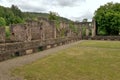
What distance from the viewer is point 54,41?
20125 millimetres

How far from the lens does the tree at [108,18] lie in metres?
42.1

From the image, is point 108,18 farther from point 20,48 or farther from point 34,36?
point 20,48

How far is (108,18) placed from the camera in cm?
4281

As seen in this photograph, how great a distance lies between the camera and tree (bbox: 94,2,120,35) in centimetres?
4210

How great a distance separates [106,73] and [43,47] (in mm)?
9675

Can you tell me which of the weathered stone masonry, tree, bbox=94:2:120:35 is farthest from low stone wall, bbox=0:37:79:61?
tree, bbox=94:2:120:35

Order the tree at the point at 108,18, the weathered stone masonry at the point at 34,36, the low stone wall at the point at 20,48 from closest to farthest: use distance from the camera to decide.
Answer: the low stone wall at the point at 20,48, the weathered stone masonry at the point at 34,36, the tree at the point at 108,18

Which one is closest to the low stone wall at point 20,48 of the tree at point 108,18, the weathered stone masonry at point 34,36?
the weathered stone masonry at point 34,36

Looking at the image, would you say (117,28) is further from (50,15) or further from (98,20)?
(50,15)

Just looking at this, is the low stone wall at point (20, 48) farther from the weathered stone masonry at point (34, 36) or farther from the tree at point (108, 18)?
the tree at point (108, 18)

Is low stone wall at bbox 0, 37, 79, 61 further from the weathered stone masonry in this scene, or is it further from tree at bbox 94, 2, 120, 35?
tree at bbox 94, 2, 120, 35

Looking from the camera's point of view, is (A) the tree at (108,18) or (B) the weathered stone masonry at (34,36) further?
(A) the tree at (108,18)

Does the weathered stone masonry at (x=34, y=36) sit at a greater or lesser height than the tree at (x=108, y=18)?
lesser

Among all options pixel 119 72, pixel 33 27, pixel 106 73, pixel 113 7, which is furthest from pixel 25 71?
pixel 113 7
